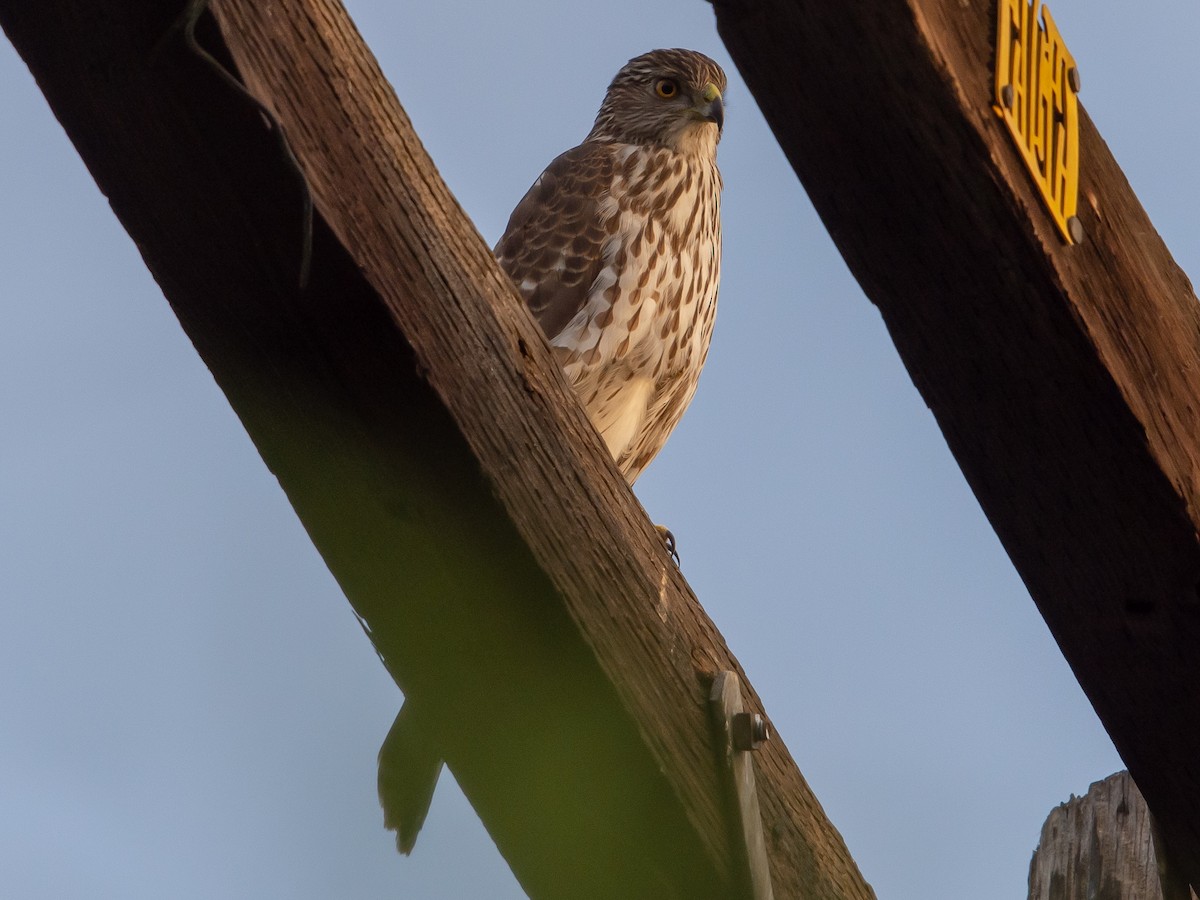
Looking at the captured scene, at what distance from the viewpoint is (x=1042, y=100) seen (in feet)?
5.63

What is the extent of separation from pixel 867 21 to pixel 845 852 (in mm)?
1163

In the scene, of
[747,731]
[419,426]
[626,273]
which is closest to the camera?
[419,426]

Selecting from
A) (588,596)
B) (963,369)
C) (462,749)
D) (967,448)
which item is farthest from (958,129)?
(462,749)

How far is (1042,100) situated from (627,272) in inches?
80.8

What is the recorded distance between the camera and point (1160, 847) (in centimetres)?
209

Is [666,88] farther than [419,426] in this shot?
Yes

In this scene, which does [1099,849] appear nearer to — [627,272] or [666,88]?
[627,272]

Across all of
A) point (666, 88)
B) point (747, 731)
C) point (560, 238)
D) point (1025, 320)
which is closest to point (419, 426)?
point (747, 731)

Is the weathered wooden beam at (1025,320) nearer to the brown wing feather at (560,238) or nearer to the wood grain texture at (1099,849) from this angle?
the wood grain texture at (1099,849)

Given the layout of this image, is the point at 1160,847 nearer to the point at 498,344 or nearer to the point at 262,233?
the point at 498,344

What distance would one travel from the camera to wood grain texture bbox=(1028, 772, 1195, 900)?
2.41 metres

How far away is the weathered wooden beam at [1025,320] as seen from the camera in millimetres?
1524

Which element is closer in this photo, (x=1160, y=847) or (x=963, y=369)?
(x=963, y=369)

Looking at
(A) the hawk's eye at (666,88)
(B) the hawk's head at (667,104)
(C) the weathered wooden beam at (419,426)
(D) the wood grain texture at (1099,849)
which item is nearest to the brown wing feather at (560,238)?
(B) the hawk's head at (667,104)
